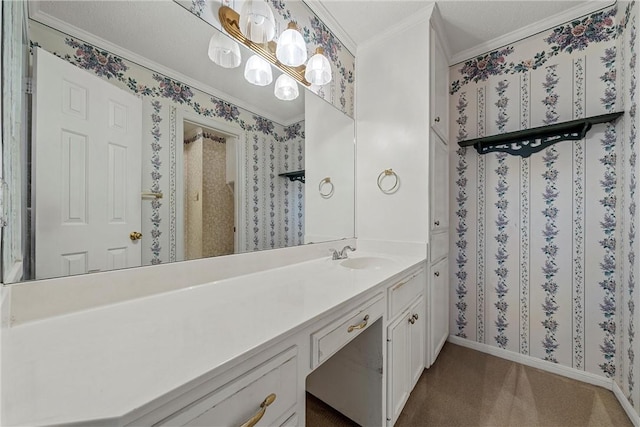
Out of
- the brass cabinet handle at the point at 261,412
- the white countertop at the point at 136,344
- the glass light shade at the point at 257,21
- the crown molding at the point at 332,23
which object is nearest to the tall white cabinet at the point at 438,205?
the crown molding at the point at 332,23

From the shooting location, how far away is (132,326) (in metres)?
0.60

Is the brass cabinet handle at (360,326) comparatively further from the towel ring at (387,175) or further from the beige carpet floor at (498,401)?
the towel ring at (387,175)

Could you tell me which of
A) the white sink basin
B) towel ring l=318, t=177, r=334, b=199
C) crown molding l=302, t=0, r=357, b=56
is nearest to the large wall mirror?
towel ring l=318, t=177, r=334, b=199

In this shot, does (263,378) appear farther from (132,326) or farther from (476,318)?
(476,318)

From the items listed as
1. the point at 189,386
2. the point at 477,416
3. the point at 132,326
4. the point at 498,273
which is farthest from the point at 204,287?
the point at 498,273

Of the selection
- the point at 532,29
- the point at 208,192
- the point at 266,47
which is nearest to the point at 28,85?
the point at 208,192

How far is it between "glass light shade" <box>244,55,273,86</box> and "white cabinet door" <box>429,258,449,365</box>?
1.49 m

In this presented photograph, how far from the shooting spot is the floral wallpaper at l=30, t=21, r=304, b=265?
30.5 inches

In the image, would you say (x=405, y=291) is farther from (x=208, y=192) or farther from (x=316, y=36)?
(x=316, y=36)

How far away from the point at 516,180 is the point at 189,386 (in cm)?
219

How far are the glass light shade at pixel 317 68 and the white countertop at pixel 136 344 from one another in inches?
48.6

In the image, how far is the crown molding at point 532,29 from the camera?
154 cm

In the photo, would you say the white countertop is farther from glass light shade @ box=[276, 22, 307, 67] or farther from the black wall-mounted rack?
the black wall-mounted rack

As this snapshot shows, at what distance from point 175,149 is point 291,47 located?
829mm
